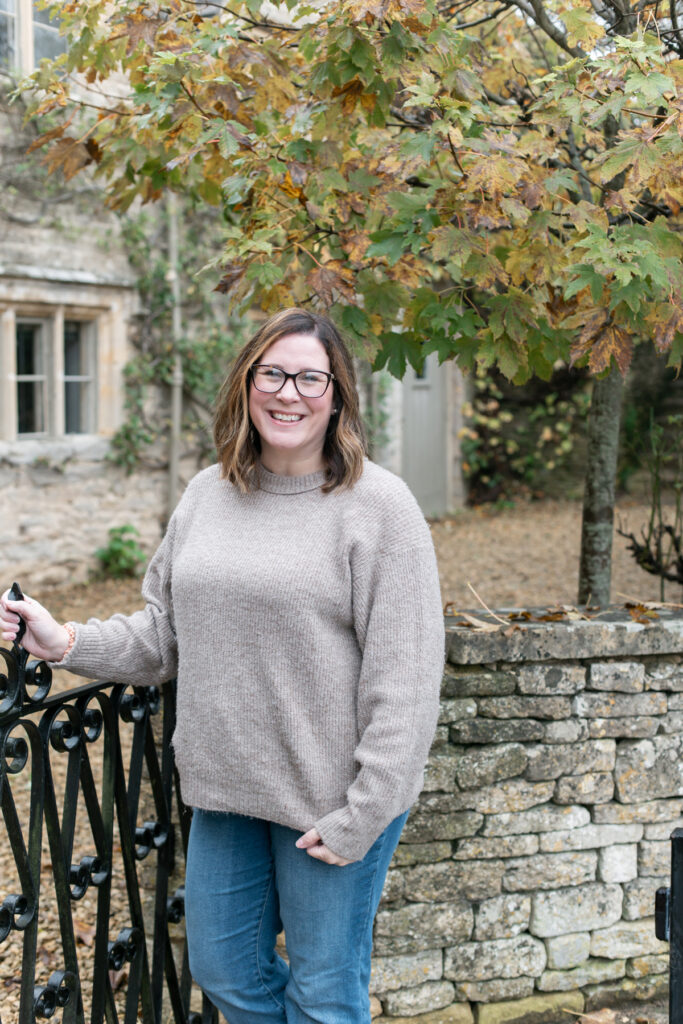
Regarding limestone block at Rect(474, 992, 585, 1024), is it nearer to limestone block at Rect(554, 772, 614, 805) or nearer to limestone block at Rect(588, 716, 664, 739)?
limestone block at Rect(554, 772, 614, 805)

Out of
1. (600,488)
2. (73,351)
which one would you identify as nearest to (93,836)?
(600,488)

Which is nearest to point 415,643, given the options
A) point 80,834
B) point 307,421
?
point 307,421

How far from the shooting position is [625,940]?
118 inches

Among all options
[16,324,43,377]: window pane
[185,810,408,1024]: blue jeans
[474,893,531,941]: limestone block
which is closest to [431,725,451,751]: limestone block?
[474,893,531,941]: limestone block

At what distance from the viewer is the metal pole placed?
27.6ft

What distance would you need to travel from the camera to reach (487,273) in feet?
8.92

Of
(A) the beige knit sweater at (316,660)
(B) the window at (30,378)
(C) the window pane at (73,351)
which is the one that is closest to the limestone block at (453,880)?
(A) the beige knit sweater at (316,660)

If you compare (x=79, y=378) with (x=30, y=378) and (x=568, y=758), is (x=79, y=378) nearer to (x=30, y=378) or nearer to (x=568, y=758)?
(x=30, y=378)

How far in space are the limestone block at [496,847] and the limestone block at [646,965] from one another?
1.70ft

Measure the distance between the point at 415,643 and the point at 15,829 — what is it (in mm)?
868

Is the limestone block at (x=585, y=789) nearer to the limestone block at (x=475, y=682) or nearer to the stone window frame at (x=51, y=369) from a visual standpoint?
the limestone block at (x=475, y=682)

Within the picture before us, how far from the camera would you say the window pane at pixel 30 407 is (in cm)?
802

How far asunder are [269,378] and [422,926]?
172 cm

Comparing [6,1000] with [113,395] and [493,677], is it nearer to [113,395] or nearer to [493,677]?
[493,677]
